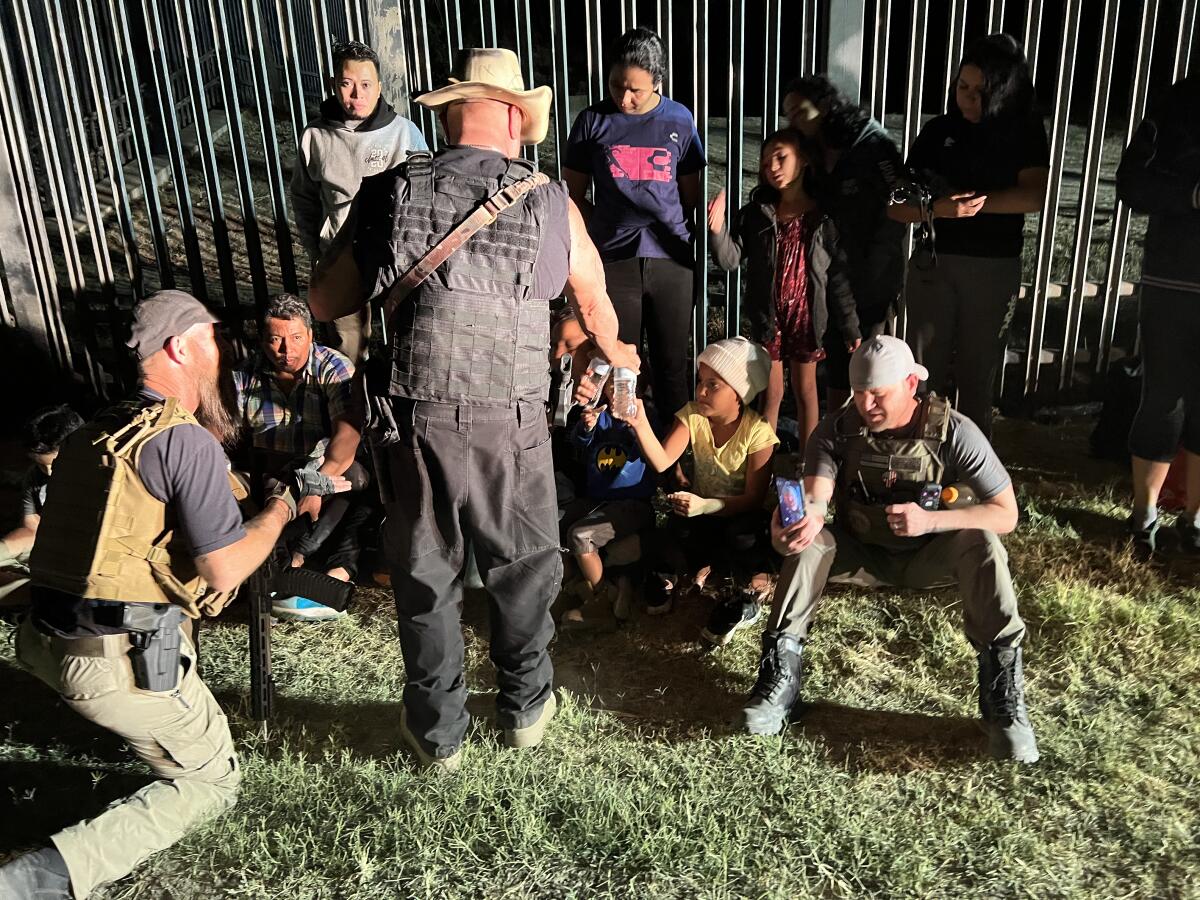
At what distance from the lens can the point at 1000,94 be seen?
13.1 ft

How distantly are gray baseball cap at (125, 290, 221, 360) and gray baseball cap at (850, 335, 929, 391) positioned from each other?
199 cm

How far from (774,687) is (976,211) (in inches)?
86.8

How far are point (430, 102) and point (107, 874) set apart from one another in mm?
2198

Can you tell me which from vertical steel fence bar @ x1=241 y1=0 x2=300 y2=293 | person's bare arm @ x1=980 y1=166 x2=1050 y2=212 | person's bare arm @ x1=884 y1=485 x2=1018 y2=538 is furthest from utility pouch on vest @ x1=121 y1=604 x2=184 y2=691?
person's bare arm @ x1=980 y1=166 x2=1050 y2=212

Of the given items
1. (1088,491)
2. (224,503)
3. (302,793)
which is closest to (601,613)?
(302,793)

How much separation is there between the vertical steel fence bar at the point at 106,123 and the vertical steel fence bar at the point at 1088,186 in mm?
5120

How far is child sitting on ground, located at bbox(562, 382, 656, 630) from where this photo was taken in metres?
3.84

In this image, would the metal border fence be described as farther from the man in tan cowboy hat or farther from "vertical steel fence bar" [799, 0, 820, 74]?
the man in tan cowboy hat

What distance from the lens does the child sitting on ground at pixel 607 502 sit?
12.6 feet

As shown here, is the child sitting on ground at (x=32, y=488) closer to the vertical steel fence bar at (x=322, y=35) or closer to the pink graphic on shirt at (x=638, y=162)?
the vertical steel fence bar at (x=322, y=35)

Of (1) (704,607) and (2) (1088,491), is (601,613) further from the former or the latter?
(2) (1088,491)

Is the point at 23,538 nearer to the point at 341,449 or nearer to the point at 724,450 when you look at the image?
the point at 341,449

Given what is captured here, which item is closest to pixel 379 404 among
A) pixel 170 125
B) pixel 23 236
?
pixel 170 125

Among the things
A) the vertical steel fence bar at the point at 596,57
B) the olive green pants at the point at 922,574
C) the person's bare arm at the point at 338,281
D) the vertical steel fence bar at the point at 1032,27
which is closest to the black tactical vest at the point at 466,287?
the person's bare arm at the point at 338,281
